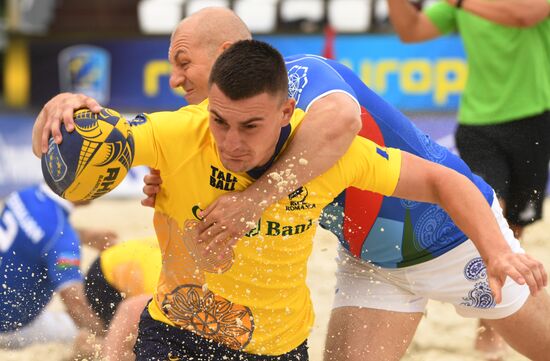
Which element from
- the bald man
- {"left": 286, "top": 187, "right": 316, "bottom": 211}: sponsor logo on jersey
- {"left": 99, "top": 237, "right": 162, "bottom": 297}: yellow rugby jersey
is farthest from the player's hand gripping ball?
{"left": 99, "top": 237, "right": 162, "bottom": 297}: yellow rugby jersey

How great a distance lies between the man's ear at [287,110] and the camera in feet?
9.44

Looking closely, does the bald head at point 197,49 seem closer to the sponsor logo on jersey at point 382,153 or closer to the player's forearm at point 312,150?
the player's forearm at point 312,150

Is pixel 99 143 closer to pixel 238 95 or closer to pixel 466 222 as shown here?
pixel 238 95

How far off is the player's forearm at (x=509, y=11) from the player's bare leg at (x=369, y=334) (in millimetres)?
1937

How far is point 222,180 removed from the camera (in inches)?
115

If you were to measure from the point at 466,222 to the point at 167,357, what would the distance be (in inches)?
40.5

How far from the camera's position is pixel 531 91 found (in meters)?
5.16

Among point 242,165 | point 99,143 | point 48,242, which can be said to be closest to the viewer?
point 99,143

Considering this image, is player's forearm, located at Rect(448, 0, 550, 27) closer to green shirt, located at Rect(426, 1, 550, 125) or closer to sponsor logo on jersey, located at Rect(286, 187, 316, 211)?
green shirt, located at Rect(426, 1, 550, 125)

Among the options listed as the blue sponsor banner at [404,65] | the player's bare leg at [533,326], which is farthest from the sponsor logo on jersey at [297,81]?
the blue sponsor banner at [404,65]

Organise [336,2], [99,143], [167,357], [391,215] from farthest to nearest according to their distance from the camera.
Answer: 1. [336,2]
2. [391,215]
3. [167,357]
4. [99,143]

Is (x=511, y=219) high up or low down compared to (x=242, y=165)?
down

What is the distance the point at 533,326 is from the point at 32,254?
2.64 meters

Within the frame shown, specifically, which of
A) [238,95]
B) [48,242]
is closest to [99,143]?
[238,95]
